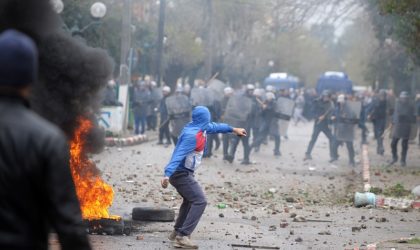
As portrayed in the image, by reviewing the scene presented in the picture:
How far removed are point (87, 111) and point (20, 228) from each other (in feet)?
24.8

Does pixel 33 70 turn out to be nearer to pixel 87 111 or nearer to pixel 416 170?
pixel 87 111

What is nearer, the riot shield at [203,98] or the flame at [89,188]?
the flame at [89,188]

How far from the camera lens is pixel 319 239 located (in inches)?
397

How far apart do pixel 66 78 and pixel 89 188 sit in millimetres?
1656

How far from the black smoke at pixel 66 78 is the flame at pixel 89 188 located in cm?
45

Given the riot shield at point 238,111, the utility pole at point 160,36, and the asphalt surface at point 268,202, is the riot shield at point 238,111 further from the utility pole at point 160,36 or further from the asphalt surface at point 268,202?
the utility pole at point 160,36

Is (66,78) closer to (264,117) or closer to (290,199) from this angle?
(290,199)

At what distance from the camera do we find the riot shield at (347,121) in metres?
21.8

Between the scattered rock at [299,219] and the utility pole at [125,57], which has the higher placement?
the utility pole at [125,57]

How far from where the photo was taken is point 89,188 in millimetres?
9789

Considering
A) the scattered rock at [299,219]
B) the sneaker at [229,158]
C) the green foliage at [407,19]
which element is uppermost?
the green foliage at [407,19]

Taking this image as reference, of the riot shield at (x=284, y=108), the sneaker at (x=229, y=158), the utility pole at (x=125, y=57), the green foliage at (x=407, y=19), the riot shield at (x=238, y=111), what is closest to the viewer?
the green foliage at (x=407, y=19)

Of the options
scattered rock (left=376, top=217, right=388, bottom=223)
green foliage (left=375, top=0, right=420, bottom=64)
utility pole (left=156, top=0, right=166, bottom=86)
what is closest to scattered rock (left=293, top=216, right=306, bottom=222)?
scattered rock (left=376, top=217, right=388, bottom=223)

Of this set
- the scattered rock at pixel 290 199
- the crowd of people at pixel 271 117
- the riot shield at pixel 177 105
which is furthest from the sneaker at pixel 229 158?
the scattered rock at pixel 290 199
